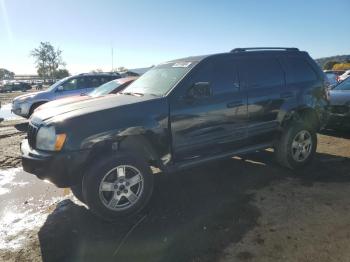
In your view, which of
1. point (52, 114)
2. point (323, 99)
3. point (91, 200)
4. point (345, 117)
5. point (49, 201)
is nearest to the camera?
point (91, 200)

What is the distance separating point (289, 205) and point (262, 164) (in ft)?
6.10

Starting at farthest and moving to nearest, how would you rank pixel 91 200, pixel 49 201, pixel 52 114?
pixel 49 201 < pixel 52 114 < pixel 91 200

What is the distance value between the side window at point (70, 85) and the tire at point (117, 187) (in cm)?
917

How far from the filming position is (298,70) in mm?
5773

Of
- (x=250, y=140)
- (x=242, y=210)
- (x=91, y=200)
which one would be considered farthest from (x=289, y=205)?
(x=91, y=200)

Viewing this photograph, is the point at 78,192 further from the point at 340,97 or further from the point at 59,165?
the point at 340,97

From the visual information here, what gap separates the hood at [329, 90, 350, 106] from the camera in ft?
25.9

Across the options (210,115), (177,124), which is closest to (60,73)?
(210,115)

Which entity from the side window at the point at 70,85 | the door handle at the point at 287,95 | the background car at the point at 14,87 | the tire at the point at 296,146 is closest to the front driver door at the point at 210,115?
the door handle at the point at 287,95

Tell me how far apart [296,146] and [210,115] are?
1.90 m

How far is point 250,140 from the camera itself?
5254 millimetres

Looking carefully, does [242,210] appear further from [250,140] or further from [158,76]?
[158,76]

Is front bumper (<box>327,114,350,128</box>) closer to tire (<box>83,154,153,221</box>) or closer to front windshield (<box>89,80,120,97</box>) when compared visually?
tire (<box>83,154,153,221</box>)

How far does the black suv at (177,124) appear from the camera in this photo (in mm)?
3879
